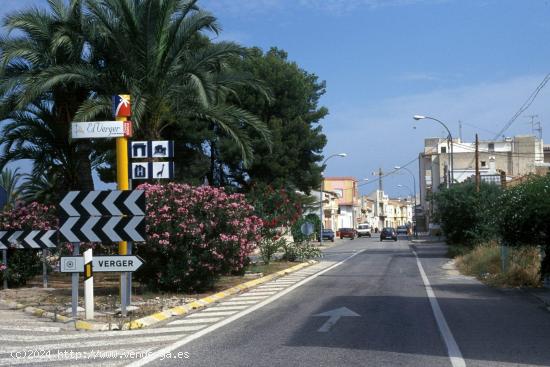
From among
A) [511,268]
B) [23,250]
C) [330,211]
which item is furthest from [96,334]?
[330,211]

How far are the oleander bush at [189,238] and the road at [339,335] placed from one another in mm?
1038

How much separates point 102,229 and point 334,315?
4666mm

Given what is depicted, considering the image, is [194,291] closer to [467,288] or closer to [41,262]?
[41,262]

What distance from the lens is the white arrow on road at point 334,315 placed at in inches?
434

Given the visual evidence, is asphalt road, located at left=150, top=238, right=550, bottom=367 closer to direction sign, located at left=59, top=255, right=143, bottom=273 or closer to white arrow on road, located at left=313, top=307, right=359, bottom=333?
white arrow on road, located at left=313, top=307, right=359, bottom=333

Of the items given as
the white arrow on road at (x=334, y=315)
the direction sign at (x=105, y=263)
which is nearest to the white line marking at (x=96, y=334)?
the direction sign at (x=105, y=263)

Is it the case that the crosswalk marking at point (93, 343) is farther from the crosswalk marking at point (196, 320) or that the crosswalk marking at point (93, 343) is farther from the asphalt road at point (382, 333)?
the crosswalk marking at point (196, 320)

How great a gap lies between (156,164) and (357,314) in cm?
527

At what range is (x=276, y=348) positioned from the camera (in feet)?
30.0

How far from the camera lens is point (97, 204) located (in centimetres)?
1232

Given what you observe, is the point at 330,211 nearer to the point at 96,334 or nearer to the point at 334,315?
the point at 334,315

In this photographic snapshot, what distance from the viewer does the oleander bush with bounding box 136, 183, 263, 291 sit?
49.5 ft

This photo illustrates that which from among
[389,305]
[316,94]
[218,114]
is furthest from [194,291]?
[316,94]

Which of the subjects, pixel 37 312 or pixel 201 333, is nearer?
pixel 201 333
